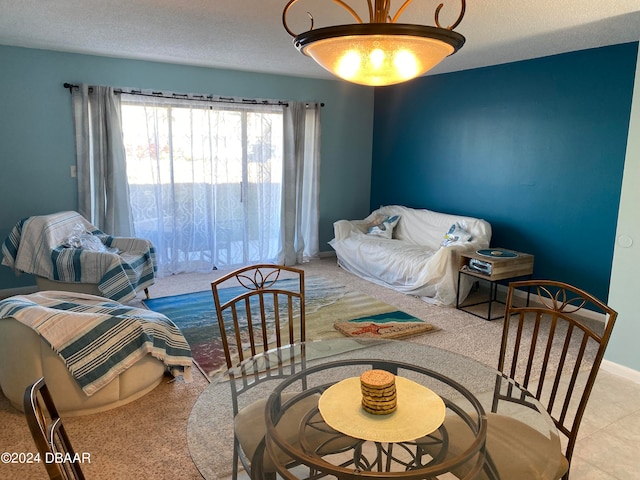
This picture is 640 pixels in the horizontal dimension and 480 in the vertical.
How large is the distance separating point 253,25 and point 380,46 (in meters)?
2.37

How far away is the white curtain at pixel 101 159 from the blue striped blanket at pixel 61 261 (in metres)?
0.69

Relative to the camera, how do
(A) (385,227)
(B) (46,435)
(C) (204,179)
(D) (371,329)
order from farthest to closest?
(A) (385,227) → (C) (204,179) → (D) (371,329) → (B) (46,435)

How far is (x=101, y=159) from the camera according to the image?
4758 mm

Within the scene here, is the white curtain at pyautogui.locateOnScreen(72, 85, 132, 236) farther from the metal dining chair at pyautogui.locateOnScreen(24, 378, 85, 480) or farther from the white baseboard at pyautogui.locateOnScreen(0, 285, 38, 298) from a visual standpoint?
the metal dining chair at pyautogui.locateOnScreen(24, 378, 85, 480)

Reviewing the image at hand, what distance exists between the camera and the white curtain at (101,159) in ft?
15.3

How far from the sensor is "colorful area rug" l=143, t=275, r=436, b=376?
139 inches

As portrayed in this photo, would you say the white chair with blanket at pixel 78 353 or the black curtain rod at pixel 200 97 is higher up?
the black curtain rod at pixel 200 97

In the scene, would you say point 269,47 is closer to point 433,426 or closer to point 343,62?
point 343,62

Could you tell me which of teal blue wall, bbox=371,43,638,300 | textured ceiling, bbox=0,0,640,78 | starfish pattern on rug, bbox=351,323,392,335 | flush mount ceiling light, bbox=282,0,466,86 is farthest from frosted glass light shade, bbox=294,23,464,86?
teal blue wall, bbox=371,43,638,300

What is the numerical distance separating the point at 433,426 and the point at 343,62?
1.15 meters

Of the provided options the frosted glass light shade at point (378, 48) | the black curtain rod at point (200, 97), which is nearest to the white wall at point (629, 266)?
the frosted glass light shade at point (378, 48)

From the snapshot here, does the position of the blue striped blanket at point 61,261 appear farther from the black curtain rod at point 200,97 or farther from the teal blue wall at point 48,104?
the black curtain rod at point 200,97

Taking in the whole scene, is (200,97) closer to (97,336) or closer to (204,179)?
(204,179)

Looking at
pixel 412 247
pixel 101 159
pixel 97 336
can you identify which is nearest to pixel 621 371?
pixel 412 247
